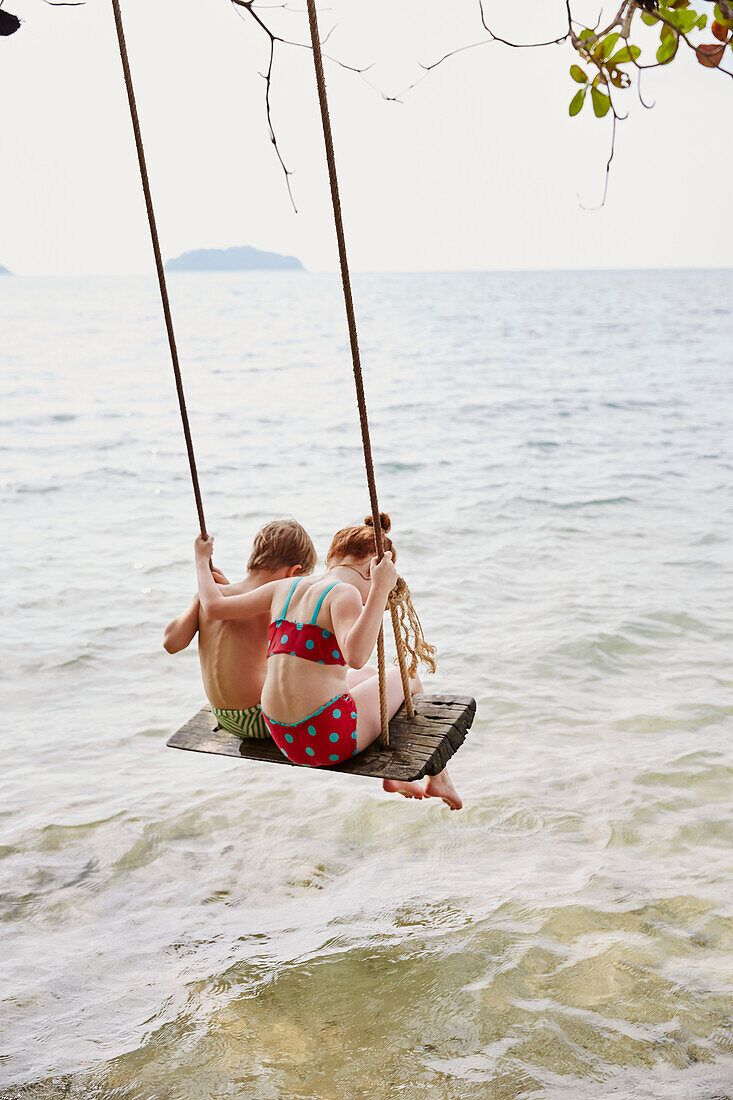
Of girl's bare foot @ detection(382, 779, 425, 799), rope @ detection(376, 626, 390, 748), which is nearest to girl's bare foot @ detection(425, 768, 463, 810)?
girl's bare foot @ detection(382, 779, 425, 799)

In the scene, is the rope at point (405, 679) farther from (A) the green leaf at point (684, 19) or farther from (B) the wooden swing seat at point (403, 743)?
(A) the green leaf at point (684, 19)

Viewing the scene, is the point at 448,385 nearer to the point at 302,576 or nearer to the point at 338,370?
the point at 338,370

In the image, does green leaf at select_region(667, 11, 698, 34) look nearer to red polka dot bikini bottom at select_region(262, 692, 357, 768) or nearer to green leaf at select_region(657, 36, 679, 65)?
green leaf at select_region(657, 36, 679, 65)

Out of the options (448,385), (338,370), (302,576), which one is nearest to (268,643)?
(302,576)

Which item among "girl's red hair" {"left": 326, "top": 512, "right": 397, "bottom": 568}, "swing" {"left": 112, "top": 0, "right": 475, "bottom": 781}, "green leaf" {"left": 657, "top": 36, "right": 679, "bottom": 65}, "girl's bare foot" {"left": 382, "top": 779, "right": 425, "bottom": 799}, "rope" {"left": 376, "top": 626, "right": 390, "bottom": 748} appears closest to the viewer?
"green leaf" {"left": 657, "top": 36, "right": 679, "bottom": 65}

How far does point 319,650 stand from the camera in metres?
2.64

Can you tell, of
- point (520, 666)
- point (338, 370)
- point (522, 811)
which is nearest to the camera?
point (522, 811)

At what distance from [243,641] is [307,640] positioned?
0.29m

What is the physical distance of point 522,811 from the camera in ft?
13.8

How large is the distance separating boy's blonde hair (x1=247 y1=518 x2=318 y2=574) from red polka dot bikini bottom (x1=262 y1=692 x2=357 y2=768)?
1.44 feet

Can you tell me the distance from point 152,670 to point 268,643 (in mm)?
3413

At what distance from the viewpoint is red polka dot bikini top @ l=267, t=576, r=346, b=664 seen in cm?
262

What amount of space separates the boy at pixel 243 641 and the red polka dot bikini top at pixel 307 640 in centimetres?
18

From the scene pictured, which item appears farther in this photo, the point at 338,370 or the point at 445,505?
the point at 338,370
